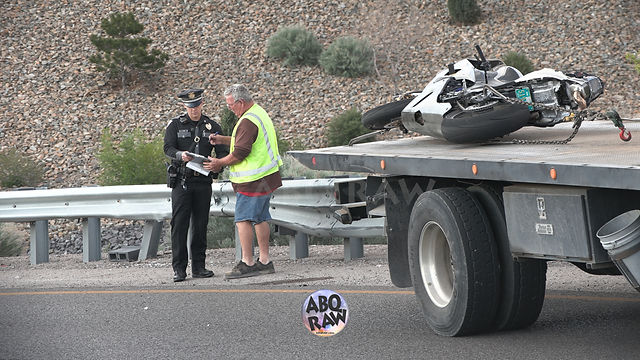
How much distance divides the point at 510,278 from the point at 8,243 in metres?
9.65

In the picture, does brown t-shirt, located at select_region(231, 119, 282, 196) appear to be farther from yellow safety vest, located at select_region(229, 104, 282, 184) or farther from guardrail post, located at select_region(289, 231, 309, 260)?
guardrail post, located at select_region(289, 231, 309, 260)

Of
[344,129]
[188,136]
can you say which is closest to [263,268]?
[188,136]

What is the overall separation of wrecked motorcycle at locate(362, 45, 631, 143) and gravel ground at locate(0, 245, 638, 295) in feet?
6.58

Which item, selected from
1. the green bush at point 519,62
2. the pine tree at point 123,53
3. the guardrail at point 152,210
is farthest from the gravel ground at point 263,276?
the pine tree at point 123,53

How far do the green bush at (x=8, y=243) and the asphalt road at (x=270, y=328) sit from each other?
5.09 meters

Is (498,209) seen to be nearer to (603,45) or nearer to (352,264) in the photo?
(352,264)

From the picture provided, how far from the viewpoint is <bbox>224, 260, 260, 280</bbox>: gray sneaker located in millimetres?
10516

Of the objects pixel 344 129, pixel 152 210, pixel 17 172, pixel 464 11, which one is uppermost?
pixel 464 11

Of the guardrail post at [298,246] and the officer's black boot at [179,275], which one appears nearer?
the officer's black boot at [179,275]

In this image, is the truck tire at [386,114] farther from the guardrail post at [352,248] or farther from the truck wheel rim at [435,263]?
the guardrail post at [352,248]

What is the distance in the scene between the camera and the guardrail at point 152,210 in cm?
1123

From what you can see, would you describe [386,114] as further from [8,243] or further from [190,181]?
[8,243]

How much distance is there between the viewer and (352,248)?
11.5 metres

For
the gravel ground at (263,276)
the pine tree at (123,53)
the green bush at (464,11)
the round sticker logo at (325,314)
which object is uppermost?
the green bush at (464,11)
